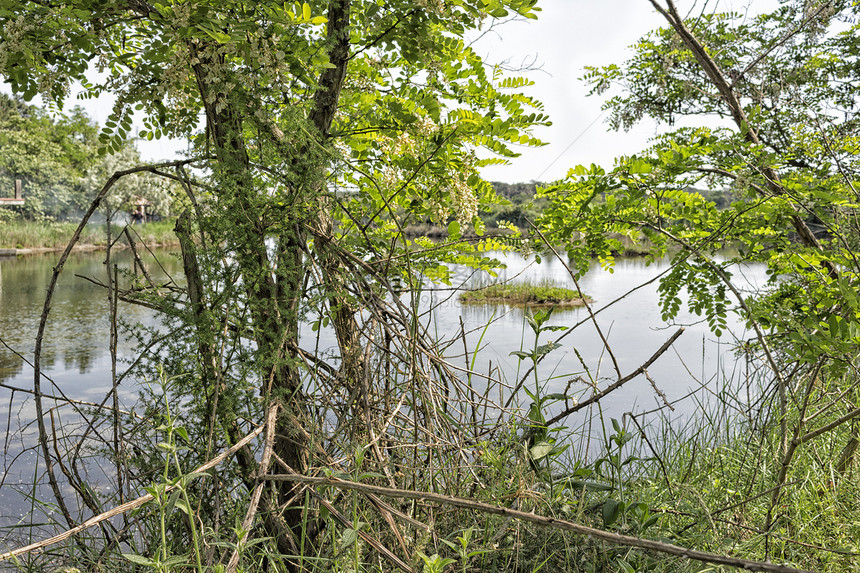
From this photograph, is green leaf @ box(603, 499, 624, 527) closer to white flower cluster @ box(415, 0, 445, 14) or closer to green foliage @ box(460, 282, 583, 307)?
white flower cluster @ box(415, 0, 445, 14)

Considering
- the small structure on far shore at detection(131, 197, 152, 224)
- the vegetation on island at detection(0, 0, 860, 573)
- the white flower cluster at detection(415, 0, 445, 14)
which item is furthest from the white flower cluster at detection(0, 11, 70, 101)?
the small structure on far shore at detection(131, 197, 152, 224)

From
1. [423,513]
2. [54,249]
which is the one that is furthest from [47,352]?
[54,249]

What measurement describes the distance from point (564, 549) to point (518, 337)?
20.6ft

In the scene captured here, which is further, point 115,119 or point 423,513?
point 115,119

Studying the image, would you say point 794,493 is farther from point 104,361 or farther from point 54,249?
point 54,249

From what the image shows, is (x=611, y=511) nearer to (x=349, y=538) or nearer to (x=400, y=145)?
(x=349, y=538)

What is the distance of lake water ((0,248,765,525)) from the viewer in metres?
3.69

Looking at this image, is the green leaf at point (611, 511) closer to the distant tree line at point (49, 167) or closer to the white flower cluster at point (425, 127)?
the white flower cluster at point (425, 127)

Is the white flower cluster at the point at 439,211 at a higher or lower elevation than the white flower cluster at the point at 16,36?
lower

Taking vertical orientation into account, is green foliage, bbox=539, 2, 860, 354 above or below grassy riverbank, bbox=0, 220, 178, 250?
above

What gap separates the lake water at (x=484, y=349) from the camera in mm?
3691

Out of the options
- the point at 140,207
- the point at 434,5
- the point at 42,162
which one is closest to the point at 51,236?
the point at 140,207

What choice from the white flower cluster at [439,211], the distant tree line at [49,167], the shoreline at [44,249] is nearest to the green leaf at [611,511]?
the white flower cluster at [439,211]

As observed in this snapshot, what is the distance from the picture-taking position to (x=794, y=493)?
2256 millimetres
